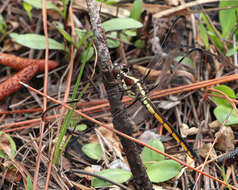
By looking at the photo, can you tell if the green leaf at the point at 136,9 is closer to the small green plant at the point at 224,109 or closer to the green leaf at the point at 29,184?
the small green plant at the point at 224,109

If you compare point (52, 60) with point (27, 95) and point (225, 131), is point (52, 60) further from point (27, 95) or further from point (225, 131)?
point (225, 131)

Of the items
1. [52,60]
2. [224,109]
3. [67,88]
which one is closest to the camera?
[224,109]

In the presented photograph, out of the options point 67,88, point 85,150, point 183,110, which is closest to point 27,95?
point 67,88

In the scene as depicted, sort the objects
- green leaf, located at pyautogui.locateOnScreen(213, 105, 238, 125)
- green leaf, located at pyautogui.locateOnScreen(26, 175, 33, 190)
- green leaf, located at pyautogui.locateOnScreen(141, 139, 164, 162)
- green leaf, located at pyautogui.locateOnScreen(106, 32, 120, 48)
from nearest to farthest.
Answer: green leaf, located at pyautogui.locateOnScreen(26, 175, 33, 190), green leaf, located at pyautogui.locateOnScreen(141, 139, 164, 162), green leaf, located at pyautogui.locateOnScreen(213, 105, 238, 125), green leaf, located at pyautogui.locateOnScreen(106, 32, 120, 48)

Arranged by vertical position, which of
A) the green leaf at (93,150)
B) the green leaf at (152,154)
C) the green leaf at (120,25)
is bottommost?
the green leaf at (93,150)

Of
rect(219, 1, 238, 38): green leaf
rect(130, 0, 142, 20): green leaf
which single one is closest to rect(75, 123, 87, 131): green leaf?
rect(130, 0, 142, 20): green leaf

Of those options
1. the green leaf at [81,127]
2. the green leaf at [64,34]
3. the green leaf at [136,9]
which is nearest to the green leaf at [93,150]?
the green leaf at [81,127]

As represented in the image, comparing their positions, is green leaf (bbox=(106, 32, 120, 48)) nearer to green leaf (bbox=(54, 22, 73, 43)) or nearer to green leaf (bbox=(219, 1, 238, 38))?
green leaf (bbox=(54, 22, 73, 43))
